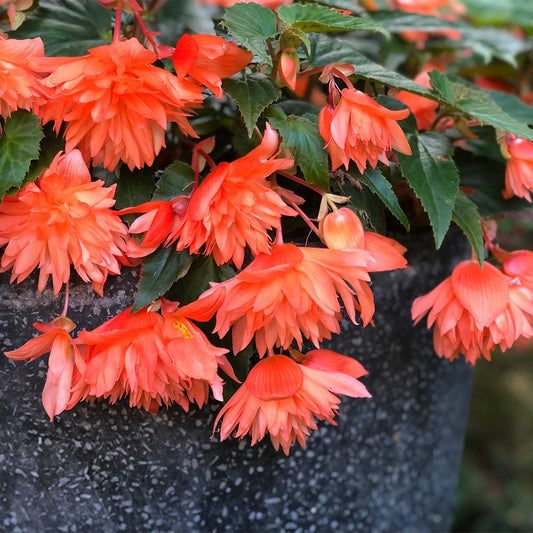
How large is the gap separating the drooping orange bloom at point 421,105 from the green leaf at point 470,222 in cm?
14

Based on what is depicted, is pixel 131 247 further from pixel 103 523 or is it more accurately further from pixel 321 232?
pixel 103 523

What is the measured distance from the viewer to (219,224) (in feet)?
1.34

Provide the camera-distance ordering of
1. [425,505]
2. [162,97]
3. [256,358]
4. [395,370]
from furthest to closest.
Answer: [425,505]
[395,370]
[256,358]
[162,97]

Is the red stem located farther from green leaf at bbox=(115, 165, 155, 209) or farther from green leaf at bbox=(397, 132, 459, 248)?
green leaf at bbox=(397, 132, 459, 248)

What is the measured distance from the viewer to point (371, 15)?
2.67 ft

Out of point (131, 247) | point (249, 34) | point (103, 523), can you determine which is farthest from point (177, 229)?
point (103, 523)

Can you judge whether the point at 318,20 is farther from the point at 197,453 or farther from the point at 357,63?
the point at 197,453

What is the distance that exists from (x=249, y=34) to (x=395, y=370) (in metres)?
0.34

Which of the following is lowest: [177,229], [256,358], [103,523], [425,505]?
[425,505]

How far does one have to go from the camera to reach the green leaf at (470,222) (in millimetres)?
485

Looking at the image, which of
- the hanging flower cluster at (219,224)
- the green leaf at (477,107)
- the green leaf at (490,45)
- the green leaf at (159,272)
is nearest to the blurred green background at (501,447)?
the green leaf at (490,45)

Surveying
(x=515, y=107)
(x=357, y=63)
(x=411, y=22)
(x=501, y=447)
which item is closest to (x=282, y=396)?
(x=357, y=63)

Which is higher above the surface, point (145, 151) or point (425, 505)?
point (145, 151)

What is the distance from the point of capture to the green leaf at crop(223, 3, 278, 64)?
1.44ft
